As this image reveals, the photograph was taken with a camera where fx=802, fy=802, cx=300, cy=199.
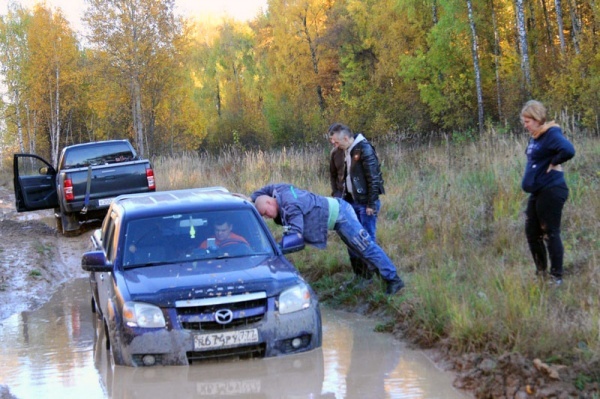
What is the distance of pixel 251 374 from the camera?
5.89 m

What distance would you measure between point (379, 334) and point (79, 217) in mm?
11208

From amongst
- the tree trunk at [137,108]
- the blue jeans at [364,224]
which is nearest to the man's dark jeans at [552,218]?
the blue jeans at [364,224]

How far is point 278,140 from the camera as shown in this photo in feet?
149

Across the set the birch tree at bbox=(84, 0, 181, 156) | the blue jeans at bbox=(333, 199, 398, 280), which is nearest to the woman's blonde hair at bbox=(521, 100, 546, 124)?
the blue jeans at bbox=(333, 199, 398, 280)

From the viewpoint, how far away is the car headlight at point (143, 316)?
588cm

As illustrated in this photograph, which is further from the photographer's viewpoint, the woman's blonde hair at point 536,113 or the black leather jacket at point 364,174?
the black leather jacket at point 364,174

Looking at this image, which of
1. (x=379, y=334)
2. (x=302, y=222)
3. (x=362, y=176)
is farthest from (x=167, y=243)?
(x=362, y=176)

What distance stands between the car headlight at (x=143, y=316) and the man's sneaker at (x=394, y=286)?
9.60 ft

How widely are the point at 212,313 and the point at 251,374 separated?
53 centimetres

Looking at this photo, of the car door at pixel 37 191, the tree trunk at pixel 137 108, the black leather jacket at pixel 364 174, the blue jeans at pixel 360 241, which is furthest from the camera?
the tree trunk at pixel 137 108

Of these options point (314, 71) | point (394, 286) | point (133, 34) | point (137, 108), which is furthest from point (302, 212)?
point (314, 71)

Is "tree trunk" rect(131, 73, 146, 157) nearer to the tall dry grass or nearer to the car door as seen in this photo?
the car door

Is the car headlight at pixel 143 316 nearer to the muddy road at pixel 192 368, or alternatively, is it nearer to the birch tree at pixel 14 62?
the muddy road at pixel 192 368

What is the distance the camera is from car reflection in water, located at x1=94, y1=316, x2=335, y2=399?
5633mm
